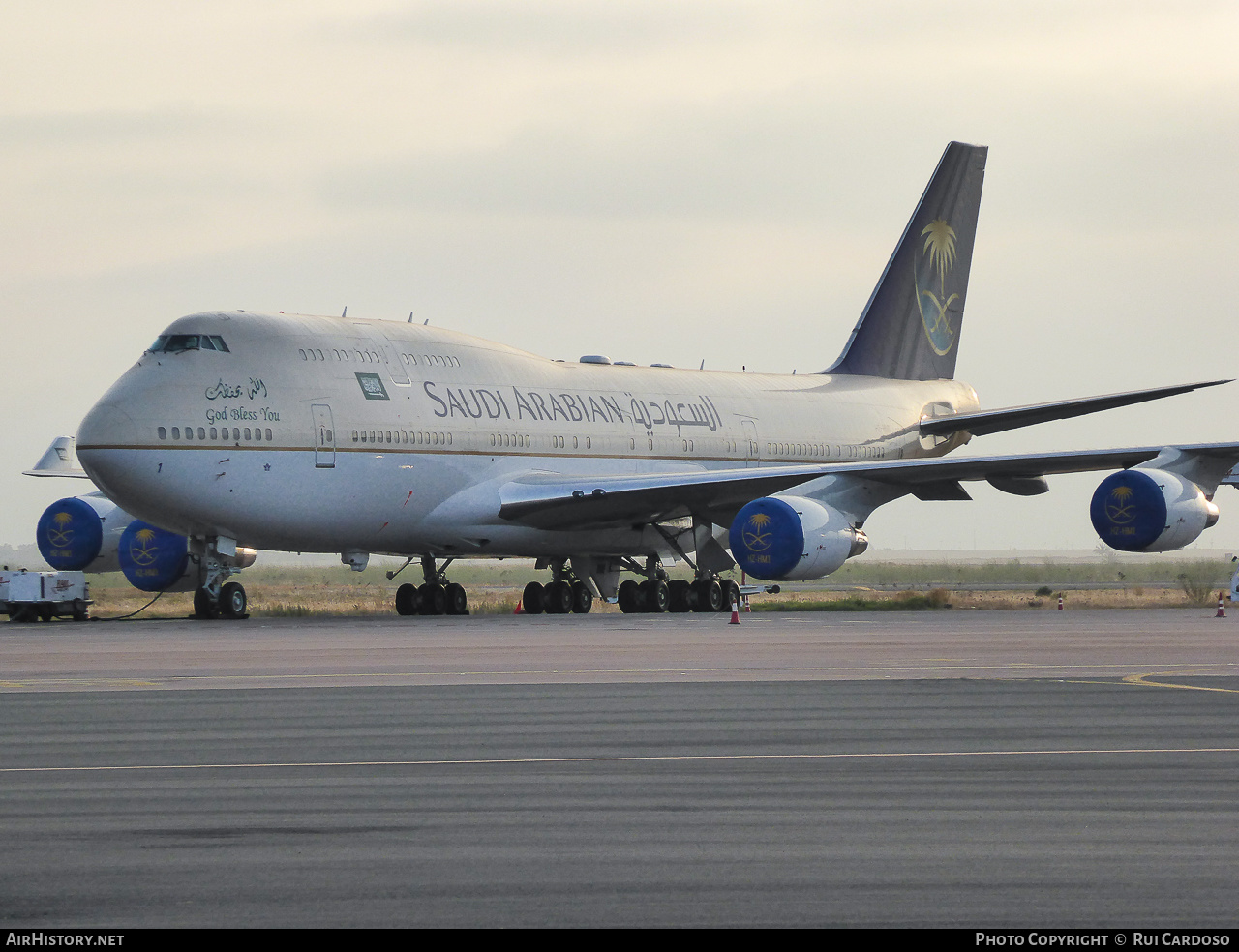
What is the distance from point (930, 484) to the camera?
33.1 m

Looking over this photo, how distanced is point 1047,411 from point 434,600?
45.9 feet

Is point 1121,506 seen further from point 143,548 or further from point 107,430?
point 143,548

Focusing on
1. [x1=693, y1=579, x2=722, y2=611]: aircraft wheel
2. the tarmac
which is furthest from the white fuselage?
the tarmac

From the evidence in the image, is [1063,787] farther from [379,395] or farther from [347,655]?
[379,395]

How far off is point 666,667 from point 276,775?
28.2 feet

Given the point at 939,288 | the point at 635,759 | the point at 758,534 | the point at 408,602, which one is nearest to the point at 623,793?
the point at 635,759

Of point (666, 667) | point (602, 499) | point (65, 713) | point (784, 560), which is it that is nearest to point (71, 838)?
point (65, 713)

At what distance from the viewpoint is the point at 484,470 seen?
109 feet

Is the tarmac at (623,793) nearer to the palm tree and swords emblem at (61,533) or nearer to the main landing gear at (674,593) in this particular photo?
the main landing gear at (674,593)

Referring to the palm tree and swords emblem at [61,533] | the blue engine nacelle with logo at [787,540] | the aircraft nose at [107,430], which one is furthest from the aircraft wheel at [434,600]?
the aircraft nose at [107,430]

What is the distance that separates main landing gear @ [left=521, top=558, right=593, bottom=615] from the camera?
1462 inches

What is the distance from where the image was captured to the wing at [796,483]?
101 ft

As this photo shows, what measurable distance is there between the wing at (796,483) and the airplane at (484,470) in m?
0.05

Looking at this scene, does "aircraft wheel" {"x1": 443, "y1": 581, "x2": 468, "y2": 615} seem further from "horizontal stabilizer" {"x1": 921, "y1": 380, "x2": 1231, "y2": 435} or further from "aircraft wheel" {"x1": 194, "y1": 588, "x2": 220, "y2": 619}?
"horizontal stabilizer" {"x1": 921, "y1": 380, "x2": 1231, "y2": 435}
